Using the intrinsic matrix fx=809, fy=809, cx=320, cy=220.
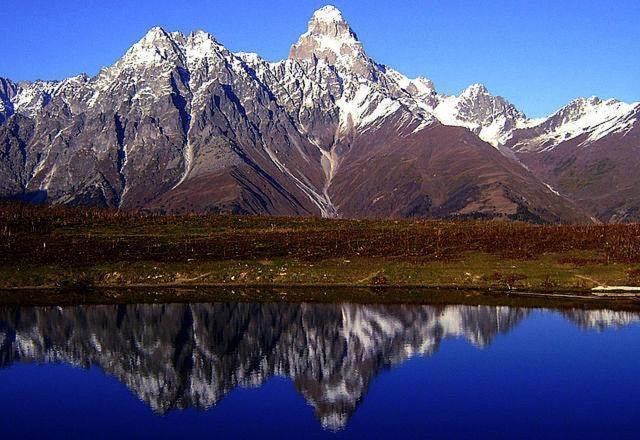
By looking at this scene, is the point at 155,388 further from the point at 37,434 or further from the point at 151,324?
the point at 151,324

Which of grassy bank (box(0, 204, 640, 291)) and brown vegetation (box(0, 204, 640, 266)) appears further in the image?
brown vegetation (box(0, 204, 640, 266))

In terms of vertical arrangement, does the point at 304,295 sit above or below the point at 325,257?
below

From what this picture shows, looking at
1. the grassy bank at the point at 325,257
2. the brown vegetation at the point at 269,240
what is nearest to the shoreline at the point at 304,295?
the grassy bank at the point at 325,257

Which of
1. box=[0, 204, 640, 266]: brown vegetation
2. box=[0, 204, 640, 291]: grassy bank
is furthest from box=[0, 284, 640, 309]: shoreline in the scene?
box=[0, 204, 640, 266]: brown vegetation

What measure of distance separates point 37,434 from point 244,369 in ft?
72.3

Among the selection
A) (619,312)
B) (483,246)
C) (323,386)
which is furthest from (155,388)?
(483,246)

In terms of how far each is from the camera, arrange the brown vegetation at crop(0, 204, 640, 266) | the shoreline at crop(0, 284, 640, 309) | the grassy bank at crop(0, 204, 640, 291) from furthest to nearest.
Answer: the brown vegetation at crop(0, 204, 640, 266) < the grassy bank at crop(0, 204, 640, 291) < the shoreline at crop(0, 284, 640, 309)

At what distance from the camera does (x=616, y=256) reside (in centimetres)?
11881

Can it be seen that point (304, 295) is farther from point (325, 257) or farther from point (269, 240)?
point (269, 240)

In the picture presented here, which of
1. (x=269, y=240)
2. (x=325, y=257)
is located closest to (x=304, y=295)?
(x=325, y=257)

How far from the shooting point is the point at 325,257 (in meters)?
126

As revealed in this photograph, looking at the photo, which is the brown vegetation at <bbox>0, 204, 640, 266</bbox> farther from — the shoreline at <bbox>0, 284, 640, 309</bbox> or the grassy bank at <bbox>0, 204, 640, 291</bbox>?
the shoreline at <bbox>0, 284, 640, 309</bbox>

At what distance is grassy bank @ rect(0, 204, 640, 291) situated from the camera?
114812 millimetres

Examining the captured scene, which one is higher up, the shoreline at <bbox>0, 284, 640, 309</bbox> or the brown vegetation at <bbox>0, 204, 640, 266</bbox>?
the brown vegetation at <bbox>0, 204, 640, 266</bbox>
